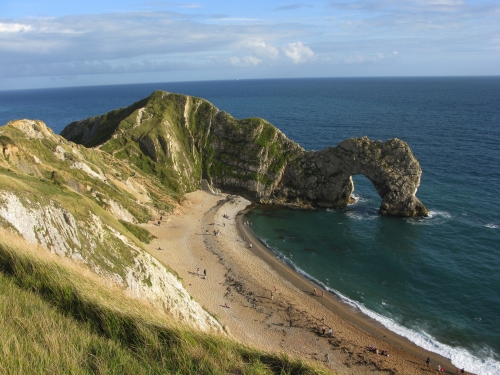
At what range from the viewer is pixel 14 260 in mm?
12961

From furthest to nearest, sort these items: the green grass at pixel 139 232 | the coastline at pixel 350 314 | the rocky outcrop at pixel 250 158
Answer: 1. the rocky outcrop at pixel 250 158
2. the green grass at pixel 139 232
3. the coastline at pixel 350 314

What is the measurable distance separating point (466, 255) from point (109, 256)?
48.7 meters

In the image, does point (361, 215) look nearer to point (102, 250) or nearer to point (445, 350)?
point (445, 350)

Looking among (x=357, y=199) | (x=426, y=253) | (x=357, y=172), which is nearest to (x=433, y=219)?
(x=426, y=253)

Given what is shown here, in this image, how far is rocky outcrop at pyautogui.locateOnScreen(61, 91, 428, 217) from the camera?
6962cm

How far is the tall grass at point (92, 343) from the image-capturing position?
8.34 m

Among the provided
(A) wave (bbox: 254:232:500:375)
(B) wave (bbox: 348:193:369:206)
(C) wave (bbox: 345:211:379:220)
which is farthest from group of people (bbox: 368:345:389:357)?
(B) wave (bbox: 348:193:369:206)

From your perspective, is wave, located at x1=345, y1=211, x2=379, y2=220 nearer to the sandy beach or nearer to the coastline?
the coastline

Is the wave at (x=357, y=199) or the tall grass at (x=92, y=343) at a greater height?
the tall grass at (x=92, y=343)

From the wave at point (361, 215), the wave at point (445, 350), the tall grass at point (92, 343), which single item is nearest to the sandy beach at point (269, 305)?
the wave at point (445, 350)

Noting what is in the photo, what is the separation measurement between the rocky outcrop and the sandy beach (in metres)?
16.8

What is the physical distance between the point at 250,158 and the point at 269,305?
135 ft

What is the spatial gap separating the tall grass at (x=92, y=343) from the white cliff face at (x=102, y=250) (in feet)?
55.9

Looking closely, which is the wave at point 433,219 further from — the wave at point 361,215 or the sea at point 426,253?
the wave at point 361,215
